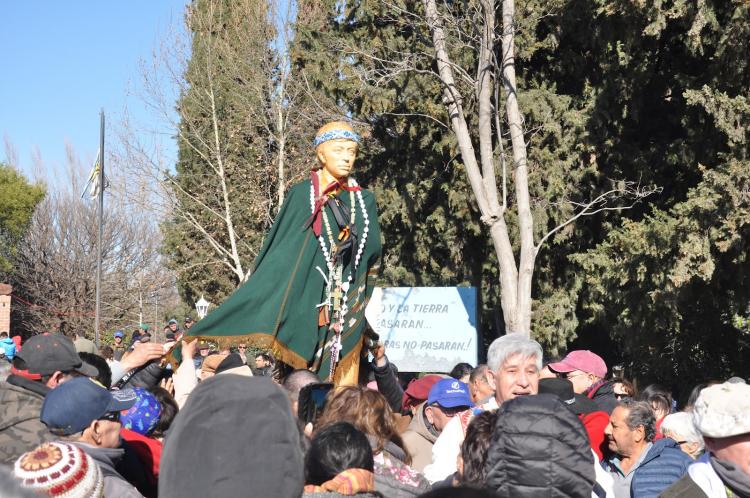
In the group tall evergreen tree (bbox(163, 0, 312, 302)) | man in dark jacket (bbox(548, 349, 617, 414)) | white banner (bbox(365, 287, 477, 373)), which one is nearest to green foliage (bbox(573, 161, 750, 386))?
white banner (bbox(365, 287, 477, 373))

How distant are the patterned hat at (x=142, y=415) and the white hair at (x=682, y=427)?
3.36 metres

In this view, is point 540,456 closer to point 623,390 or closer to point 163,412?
point 163,412

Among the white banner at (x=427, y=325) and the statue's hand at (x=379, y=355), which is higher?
the statue's hand at (x=379, y=355)

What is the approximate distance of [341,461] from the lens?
3.60 m

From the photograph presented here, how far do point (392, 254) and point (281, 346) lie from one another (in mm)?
15384

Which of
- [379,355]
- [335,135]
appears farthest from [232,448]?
[379,355]

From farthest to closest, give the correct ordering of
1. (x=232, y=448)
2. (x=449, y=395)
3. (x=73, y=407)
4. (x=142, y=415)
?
(x=449, y=395) → (x=142, y=415) → (x=73, y=407) → (x=232, y=448)

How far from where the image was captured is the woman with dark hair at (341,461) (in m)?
3.49

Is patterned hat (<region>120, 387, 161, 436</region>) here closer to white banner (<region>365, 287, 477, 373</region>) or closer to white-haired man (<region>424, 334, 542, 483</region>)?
white-haired man (<region>424, 334, 542, 483</region>)

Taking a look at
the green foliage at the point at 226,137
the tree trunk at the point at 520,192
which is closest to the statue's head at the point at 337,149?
the tree trunk at the point at 520,192

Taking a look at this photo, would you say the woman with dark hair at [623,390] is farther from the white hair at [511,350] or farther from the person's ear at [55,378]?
the person's ear at [55,378]

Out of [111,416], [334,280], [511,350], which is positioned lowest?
[111,416]

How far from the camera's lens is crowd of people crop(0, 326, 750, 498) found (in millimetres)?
2154

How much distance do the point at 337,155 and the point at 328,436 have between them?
10.1ft
